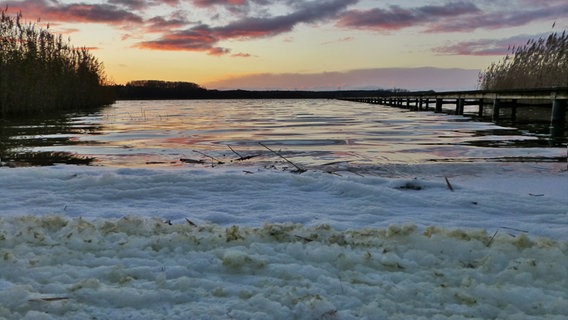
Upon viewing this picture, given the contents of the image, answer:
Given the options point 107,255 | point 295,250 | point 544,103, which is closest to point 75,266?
point 107,255

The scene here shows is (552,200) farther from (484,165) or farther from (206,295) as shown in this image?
(206,295)

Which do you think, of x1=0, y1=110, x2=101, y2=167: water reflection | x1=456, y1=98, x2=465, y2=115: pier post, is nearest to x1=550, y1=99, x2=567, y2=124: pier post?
x1=456, y1=98, x2=465, y2=115: pier post

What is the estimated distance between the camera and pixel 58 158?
5.68 m

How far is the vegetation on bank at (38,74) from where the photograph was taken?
14430mm

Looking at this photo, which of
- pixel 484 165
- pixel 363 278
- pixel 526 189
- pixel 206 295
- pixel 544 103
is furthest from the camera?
pixel 544 103

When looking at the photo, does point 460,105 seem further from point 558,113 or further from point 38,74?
point 38,74

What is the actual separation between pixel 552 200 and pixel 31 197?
3896mm

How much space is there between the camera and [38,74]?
16.5m

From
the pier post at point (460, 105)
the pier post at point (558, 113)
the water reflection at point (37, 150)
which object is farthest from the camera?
the pier post at point (460, 105)

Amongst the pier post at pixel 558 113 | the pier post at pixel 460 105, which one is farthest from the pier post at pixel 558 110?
the pier post at pixel 460 105

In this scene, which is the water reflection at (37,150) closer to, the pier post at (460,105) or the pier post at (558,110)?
the pier post at (558,110)

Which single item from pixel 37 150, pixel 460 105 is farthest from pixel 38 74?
pixel 460 105

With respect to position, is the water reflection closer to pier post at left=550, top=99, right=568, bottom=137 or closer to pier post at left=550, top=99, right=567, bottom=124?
pier post at left=550, top=99, right=568, bottom=137

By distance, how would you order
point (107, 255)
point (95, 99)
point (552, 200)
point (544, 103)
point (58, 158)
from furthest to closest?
point (95, 99), point (544, 103), point (58, 158), point (552, 200), point (107, 255)
